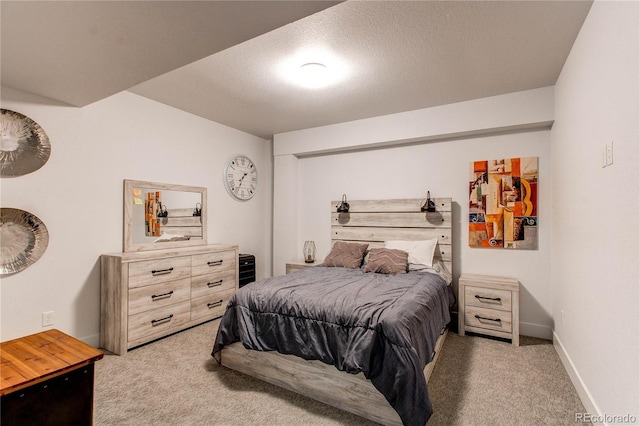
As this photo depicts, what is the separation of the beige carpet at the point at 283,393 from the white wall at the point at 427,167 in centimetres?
95

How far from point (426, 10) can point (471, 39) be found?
0.53 meters

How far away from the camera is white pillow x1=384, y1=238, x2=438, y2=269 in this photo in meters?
3.48

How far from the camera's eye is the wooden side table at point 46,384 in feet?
4.90

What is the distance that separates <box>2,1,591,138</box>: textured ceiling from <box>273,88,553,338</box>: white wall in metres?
0.28

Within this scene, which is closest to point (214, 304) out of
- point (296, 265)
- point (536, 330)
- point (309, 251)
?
point (296, 265)

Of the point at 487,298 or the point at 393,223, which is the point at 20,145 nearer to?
the point at 393,223

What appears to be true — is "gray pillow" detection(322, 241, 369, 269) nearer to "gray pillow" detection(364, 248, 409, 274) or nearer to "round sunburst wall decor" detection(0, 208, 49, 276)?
"gray pillow" detection(364, 248, 409, 274)

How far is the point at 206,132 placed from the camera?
414 centimetres

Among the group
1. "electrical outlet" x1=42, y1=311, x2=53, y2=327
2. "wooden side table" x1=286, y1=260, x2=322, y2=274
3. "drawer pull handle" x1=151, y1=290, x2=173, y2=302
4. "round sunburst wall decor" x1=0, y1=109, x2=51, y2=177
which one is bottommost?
"electrical outlet" x1=42, y1=311, x2=53, y2=327

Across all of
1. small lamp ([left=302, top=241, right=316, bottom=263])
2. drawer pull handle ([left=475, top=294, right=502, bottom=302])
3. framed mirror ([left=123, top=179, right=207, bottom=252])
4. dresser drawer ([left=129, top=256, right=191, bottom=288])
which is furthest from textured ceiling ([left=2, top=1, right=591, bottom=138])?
drawer pull handle ([left=475, top=294, right=502, bottom=302])

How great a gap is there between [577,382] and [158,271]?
3.59m

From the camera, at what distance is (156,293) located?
3.07m

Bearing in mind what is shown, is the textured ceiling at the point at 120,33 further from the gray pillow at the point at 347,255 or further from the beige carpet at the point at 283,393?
the gray pillow at the point at 347,255

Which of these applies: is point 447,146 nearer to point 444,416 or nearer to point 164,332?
Answer: point 444,416
